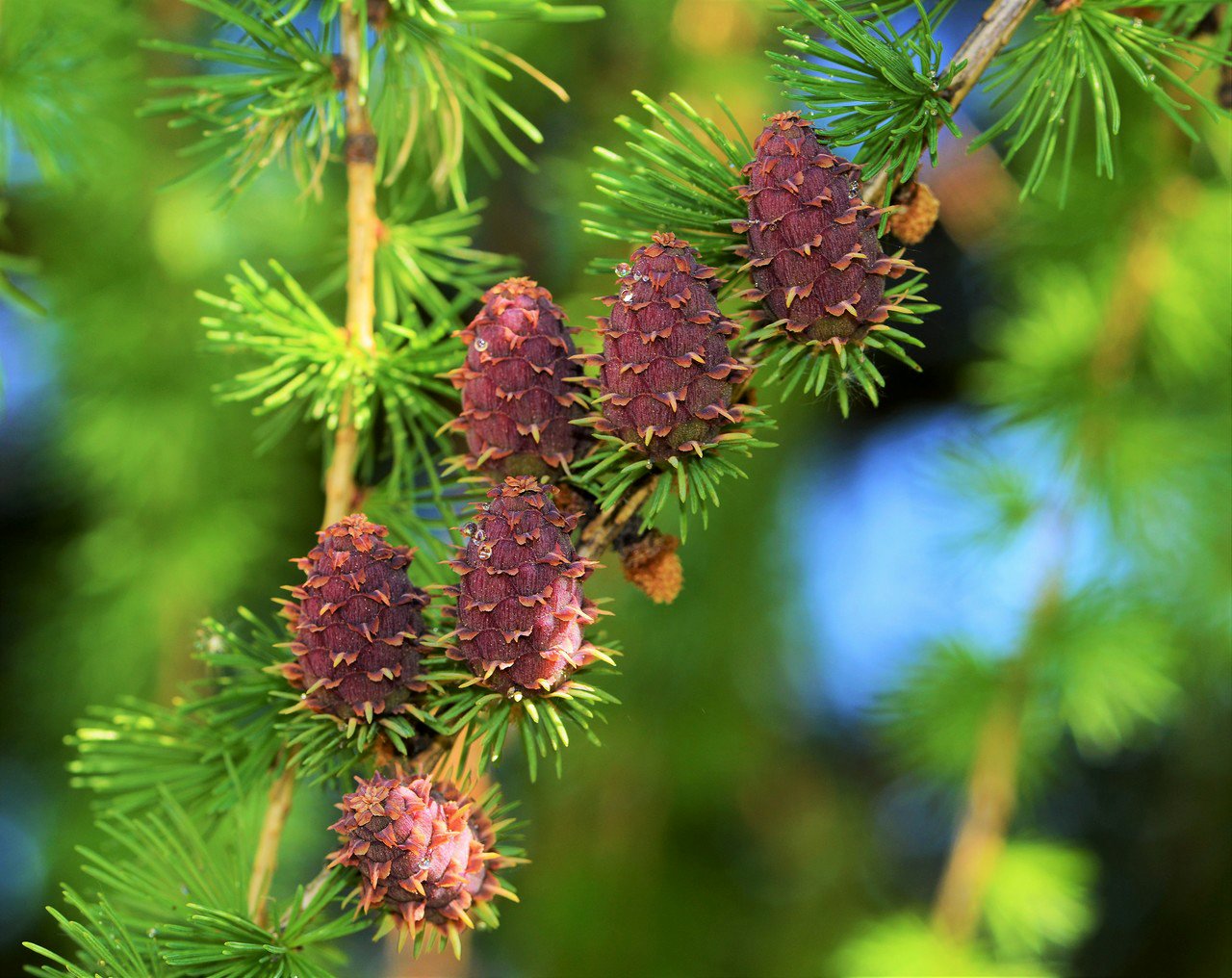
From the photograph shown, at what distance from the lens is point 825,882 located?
4.33 ft

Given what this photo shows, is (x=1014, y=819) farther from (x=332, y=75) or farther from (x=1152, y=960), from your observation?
(x=332, y=75)

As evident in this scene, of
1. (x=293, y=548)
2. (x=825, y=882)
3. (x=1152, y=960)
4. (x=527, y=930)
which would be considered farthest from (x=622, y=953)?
(x=1152, y=960)

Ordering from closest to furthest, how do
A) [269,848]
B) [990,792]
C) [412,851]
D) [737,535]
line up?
Result: [412,851]
[269,848]
[990,792]
[737,535]

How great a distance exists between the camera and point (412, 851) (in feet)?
1.24

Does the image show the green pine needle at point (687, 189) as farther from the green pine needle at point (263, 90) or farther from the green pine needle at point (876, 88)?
the green pine needle at point (263, 90)

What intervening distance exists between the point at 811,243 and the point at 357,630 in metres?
0.21

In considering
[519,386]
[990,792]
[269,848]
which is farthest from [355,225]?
[990,792]

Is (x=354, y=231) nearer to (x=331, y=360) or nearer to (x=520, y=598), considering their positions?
(x=331, y=360)

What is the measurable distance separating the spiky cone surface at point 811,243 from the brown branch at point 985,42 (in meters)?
0.05

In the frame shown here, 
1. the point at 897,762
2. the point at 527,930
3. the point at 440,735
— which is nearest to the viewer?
the point at 440,735

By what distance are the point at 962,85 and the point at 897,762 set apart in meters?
0.74

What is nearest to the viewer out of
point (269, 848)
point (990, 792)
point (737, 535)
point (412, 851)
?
point (412, 851)

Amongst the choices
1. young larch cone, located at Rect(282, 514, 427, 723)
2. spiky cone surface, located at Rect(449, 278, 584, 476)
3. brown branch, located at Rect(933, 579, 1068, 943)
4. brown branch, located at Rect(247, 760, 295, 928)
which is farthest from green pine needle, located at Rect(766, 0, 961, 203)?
brown branch, located at Rect(933, 579, 1068, 943)

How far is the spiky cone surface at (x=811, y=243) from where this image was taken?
1.28ft
